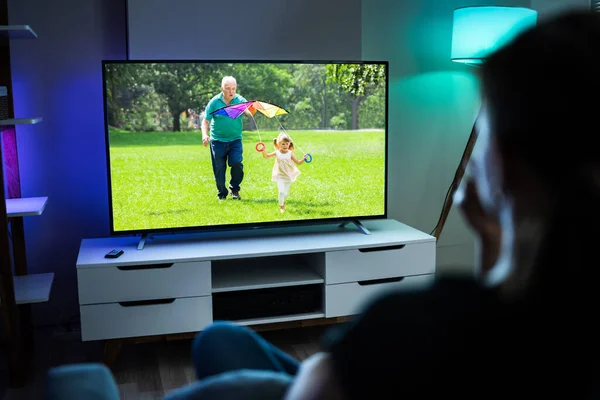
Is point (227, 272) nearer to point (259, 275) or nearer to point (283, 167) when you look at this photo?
point (259, 275)

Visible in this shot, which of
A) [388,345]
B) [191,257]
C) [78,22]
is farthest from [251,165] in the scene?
[388,345]

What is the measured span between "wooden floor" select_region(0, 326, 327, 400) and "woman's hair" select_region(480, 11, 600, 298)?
243 centimetres

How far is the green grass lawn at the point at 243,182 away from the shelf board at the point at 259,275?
0.25 m

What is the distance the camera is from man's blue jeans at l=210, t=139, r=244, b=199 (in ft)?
10.9

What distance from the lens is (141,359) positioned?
3.22m

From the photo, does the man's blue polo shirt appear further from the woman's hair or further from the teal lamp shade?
the woman's hair

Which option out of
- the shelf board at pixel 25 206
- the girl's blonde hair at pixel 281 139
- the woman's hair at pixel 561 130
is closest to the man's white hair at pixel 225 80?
the girl's blonde hair at pixel 281 139

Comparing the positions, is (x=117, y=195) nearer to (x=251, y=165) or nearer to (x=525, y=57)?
(x=251, y=165)

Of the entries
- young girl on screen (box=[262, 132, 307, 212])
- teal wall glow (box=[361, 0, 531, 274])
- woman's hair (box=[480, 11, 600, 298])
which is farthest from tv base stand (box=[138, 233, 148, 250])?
woman's hair (box=[480, 11, 600, 298])

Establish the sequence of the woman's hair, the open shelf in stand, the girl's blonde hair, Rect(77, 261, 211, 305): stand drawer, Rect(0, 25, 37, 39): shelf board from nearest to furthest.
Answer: the woman's hair
Rect(0, 25, 37, 39): shelf board
Rect(77, 261, 211, 305): stand drawer
the open shelf in stand
the girl's blonde hair

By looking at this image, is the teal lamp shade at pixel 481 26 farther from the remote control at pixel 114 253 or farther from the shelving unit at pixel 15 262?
the shelving unit at pixel 15 262

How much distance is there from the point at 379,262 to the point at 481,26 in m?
1.33

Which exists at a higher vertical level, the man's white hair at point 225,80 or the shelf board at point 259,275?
the man's white hair at point 225,80

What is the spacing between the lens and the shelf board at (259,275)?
10.5 ft
